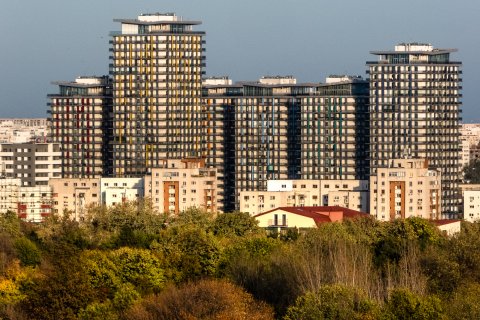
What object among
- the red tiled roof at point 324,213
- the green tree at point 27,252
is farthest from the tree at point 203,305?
the red tiled roof at point 324,213

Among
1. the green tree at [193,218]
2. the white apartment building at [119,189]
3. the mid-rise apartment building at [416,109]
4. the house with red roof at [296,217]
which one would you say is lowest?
the house with red roof at [296,217]

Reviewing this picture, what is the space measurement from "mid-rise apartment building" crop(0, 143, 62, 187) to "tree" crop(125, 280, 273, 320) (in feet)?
268

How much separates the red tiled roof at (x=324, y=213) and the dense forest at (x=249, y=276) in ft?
72.0

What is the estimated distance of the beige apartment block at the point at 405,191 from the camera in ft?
468

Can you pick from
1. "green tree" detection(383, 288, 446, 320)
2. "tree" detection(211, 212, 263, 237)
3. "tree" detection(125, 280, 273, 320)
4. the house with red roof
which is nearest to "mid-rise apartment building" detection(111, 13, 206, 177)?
the house with red roof

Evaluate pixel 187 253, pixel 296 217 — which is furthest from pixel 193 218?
pixel 187 253

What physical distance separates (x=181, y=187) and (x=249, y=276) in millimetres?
63792

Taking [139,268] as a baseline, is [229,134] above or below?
above

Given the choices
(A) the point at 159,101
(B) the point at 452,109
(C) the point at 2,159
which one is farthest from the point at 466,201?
(C) the point at 2,159

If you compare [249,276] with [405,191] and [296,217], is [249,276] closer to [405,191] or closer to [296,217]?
[296,217]

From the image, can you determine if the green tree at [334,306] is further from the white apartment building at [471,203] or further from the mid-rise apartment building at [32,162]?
the mid-rise apartment building at [32,162]

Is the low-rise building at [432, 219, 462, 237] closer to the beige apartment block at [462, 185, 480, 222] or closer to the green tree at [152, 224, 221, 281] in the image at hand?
the beige apartment block at [462, 185, 480, 222]

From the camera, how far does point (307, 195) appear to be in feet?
494

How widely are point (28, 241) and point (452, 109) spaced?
58.4 m
